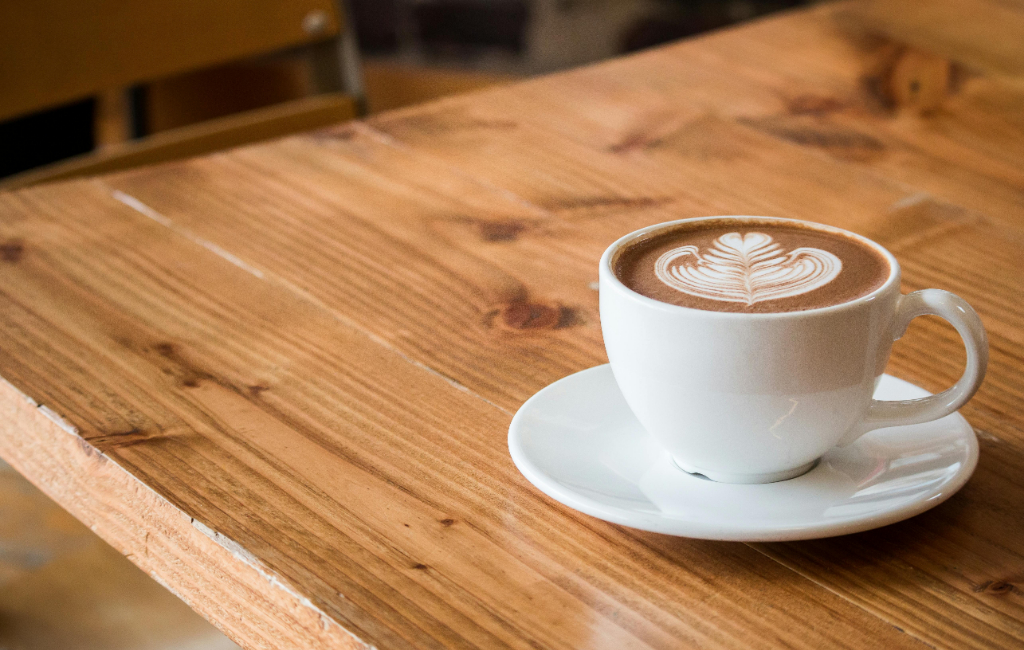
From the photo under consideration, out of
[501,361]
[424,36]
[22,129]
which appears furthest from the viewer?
[424,36]

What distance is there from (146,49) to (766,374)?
0.82 meters

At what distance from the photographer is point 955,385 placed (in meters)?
0.35

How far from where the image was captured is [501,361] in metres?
0.46

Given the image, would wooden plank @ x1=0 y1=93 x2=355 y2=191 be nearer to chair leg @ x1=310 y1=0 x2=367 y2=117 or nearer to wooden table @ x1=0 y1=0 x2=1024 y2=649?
chair leg @ x1=310 y1=0 x2=367 y2=117

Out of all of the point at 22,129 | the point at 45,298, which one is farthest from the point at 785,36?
the point at 22,129

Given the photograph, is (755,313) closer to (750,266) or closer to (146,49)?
(750,266)

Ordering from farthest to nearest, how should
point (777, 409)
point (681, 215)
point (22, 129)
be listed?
point (22, 129) → point (681, 215) → point (777, 409)

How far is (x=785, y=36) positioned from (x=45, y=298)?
694 mm

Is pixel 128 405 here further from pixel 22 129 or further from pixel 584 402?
pixel 22 129

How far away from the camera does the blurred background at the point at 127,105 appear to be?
0.64 metres

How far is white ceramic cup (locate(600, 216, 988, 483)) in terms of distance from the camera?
0.33 m

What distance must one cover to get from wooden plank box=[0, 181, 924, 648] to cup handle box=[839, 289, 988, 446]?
8cm


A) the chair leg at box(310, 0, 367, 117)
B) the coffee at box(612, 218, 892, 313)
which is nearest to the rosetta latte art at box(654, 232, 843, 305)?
the coffee at box(612, 218, 892, 313)

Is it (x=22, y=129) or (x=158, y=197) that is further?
(x=22, y=129)
